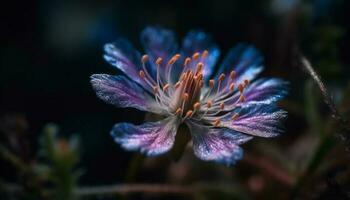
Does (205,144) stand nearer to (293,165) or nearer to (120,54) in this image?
(120,54)

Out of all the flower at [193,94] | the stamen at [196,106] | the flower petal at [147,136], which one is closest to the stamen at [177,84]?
the flower at [193,94]

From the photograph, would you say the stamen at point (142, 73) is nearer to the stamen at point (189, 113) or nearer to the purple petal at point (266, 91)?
the stamen at point (189, 113)

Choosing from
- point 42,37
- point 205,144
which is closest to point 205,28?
point 42,37

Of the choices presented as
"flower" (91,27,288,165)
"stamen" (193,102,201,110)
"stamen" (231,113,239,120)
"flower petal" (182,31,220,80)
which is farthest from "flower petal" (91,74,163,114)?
"flower petal" (182,31,220,80)

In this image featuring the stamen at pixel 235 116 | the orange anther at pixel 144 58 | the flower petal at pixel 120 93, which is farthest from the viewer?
the orange anther at pixel 144 58

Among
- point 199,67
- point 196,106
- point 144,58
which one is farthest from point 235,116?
point 144,58
